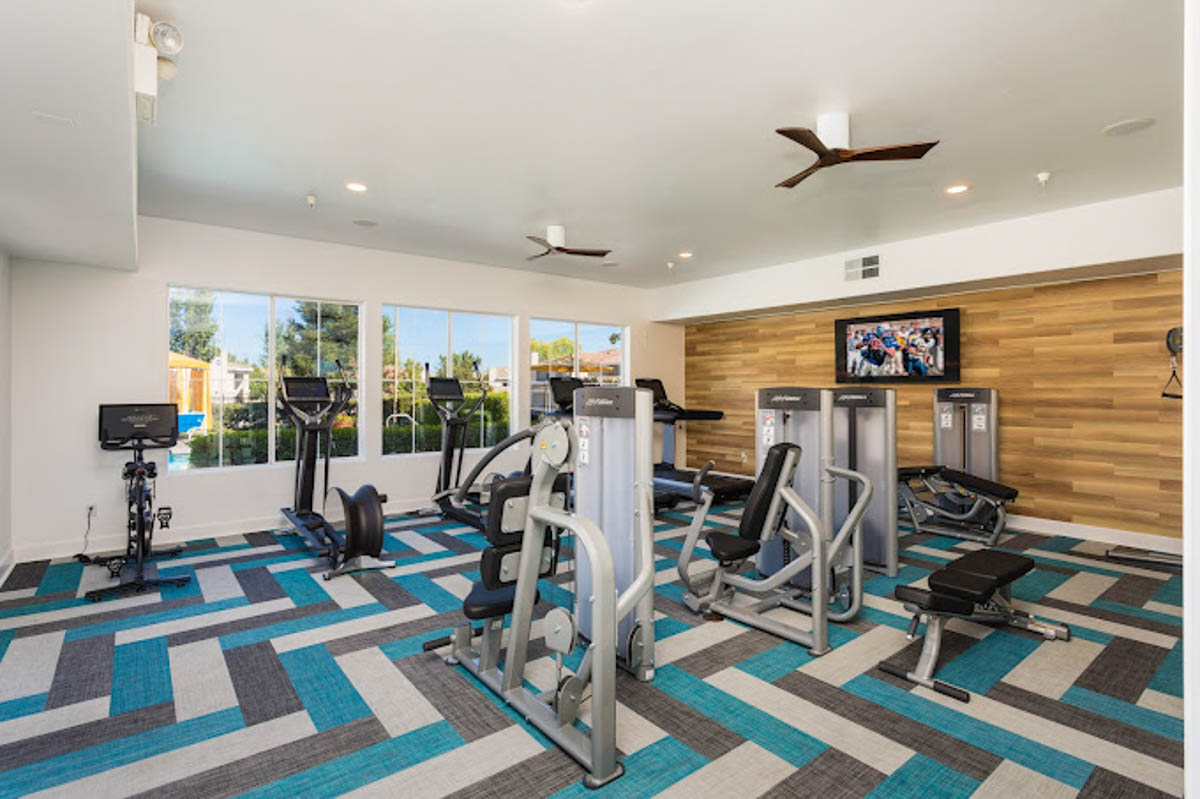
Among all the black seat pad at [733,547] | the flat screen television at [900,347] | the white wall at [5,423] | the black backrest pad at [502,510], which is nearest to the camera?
the black backrest pad at [502,510]

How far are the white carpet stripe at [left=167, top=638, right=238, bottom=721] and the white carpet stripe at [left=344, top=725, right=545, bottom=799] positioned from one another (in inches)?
40.5

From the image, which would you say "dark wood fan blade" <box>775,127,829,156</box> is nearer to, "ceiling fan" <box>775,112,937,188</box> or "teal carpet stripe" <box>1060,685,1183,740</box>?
"ceiling fan" <box>775,112,937,188</box>

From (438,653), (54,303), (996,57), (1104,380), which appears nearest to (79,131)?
(438,653)

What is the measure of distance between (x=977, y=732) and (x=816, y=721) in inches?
25.3

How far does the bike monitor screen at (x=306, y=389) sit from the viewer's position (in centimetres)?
540

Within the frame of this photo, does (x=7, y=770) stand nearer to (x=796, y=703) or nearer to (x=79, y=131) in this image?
(x=79, y=131)

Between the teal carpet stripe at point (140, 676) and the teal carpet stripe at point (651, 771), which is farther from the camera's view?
the teal carpet stripe at point (140, 676)

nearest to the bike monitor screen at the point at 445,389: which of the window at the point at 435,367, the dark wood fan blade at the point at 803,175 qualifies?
the window at the point at 435,367

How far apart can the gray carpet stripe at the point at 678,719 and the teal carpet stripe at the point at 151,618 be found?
272cm

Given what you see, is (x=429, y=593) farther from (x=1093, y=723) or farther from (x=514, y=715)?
(x=1093, y=723)

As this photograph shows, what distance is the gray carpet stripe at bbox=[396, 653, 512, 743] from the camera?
248cm

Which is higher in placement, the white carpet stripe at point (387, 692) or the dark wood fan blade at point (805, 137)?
the dark wood fan blade at point (805, 137)

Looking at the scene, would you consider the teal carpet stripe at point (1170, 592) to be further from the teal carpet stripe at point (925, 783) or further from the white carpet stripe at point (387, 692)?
the white carpet stripe at point (387, 692)

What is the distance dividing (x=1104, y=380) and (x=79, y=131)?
7.46 meters
